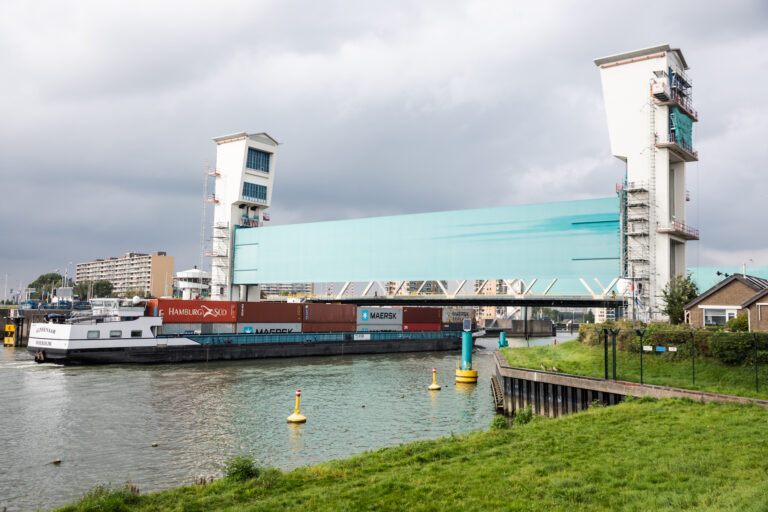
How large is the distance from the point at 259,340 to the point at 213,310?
18.6ft

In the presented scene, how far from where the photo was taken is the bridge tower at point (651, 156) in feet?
181

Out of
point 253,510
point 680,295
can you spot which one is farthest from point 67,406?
point 680,295

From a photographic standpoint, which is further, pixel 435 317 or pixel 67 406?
pixel 435 317

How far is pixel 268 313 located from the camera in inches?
2383

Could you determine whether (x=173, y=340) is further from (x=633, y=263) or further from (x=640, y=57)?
(x=640, y=57)

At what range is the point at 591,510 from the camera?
8875 mm

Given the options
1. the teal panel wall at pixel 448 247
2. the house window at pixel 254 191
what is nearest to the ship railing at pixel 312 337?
the teal panel wall at pixel 448 247

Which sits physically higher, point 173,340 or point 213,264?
point 213,264

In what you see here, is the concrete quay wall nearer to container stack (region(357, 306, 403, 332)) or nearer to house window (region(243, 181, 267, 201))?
container stack (region(357, 306, 403, 332))

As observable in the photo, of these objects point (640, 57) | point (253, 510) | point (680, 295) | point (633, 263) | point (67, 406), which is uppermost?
point (640, 57)

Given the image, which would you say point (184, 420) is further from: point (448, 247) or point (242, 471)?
point (448, 247)

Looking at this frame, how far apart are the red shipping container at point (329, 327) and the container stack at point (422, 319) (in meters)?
10.2

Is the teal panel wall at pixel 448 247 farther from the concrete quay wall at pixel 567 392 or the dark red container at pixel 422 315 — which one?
the concrete quay wall at pixel 567 392

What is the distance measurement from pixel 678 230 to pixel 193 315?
49.5 m
